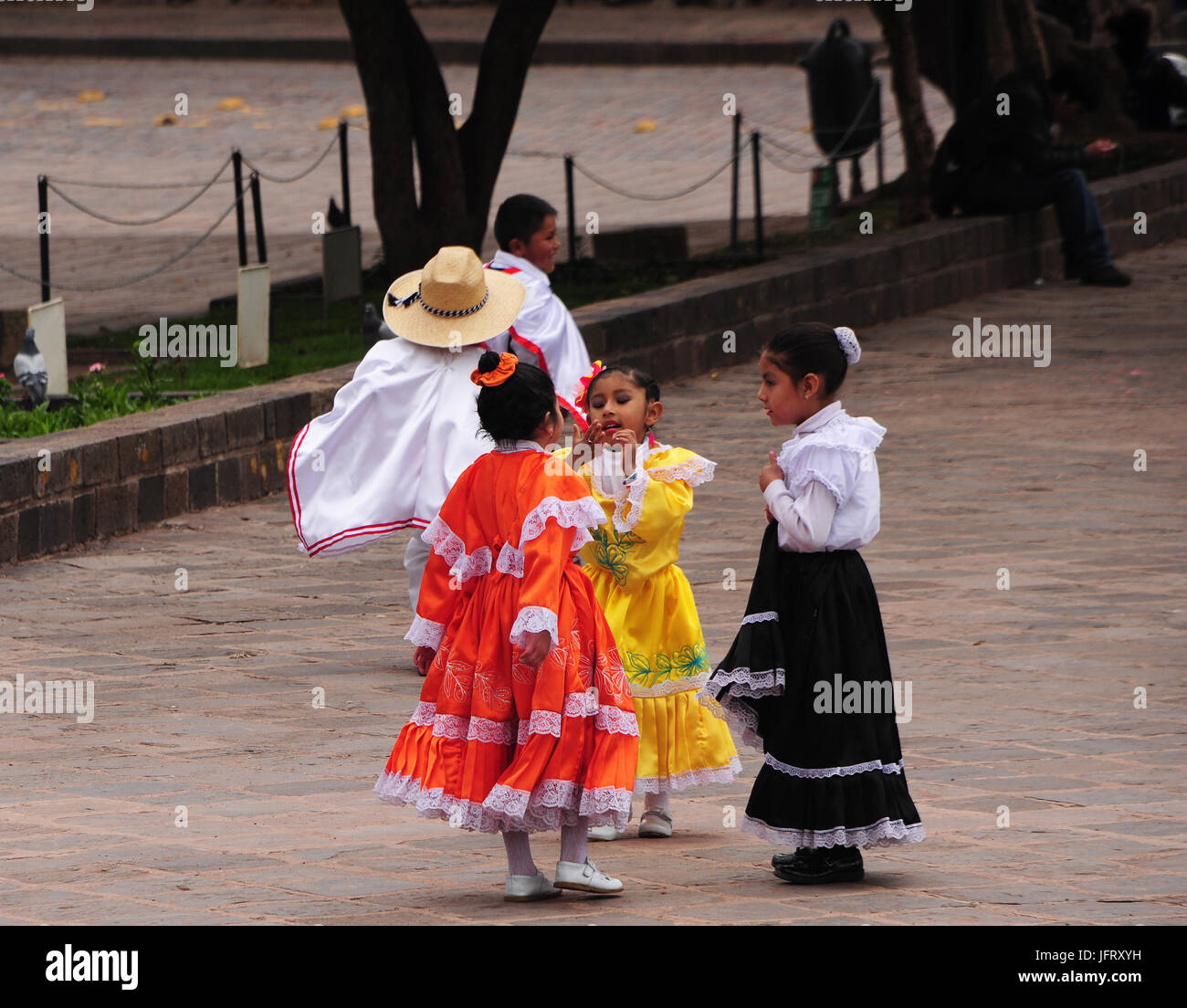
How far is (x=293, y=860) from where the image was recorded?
5457 millimetres

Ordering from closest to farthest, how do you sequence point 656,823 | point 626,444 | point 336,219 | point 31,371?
point 626,444 → point 656,823 → point 31,371 → point 336,219

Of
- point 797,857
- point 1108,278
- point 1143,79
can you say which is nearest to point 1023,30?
point 1108,278

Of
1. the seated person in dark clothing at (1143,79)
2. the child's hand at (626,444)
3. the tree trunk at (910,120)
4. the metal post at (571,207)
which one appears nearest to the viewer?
the child's hand at (626,444)

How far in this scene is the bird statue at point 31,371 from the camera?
10.4 meters

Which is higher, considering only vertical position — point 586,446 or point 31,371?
point 31,371

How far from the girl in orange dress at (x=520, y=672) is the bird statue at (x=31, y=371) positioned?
559 cm

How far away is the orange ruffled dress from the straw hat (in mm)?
2092

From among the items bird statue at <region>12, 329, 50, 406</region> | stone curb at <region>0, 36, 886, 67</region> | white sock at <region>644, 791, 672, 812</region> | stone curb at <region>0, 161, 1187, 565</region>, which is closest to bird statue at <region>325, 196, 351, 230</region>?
stone curb at <region>0, 161, 1187, 565</region>

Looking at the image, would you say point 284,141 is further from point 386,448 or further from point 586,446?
point 586,446

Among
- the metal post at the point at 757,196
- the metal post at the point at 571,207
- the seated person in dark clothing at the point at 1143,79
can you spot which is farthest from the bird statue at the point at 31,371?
the seated person in dark clothing at the point at 1143,79

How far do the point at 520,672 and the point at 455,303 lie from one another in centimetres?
252

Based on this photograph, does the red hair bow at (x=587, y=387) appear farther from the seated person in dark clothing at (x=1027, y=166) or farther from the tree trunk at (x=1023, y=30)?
the tree trunk at (x=1023, y=30)

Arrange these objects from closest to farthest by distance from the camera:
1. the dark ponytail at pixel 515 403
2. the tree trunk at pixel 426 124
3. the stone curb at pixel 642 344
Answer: the dark ponytail at pixel 515 403
the stone curb at pixel 642 344
the tree trunk at pixel 426 124

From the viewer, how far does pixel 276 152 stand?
24438mm
